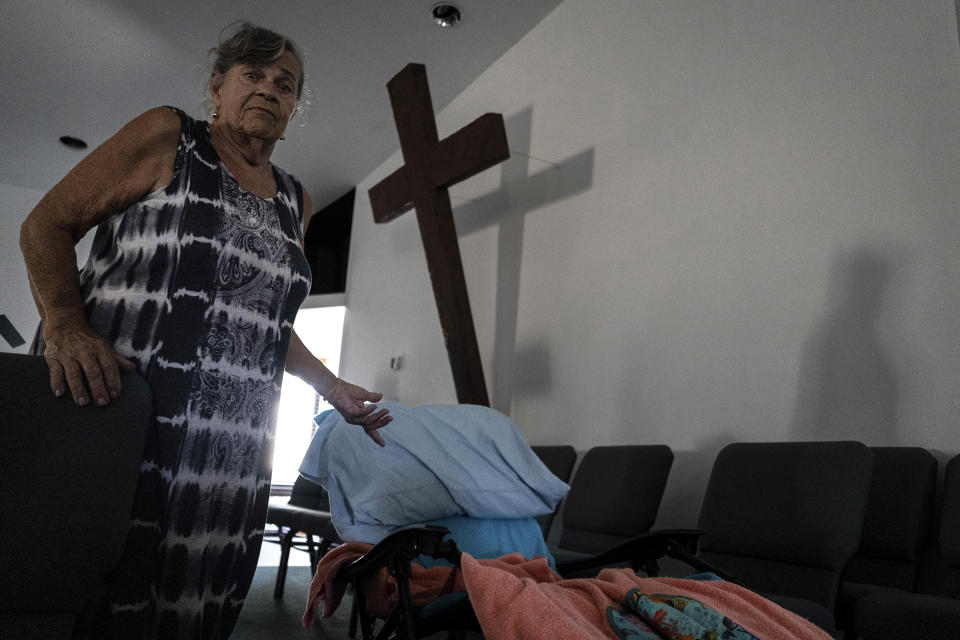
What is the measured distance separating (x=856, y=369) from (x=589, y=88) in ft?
6.80

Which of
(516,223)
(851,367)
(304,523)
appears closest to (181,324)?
(851,367)

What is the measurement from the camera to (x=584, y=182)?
3.59 metres

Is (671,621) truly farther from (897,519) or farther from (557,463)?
(557,463)

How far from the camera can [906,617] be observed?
1259 millimetres

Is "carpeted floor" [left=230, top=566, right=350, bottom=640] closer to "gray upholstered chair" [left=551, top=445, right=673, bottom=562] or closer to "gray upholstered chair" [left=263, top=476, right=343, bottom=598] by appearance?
"gray upholstered chair" [left=263, top=476, right=343, bottom=598]

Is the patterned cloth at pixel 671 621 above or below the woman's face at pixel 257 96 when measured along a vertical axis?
below

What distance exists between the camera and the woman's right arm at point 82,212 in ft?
2.94

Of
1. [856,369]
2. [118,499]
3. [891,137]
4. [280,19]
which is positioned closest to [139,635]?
[118,499]

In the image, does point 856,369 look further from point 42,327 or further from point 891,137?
point 42,327

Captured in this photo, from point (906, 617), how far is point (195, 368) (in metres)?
1.25

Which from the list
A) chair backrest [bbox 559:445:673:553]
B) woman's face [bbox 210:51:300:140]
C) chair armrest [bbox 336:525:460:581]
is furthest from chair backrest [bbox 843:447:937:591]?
woman's face [bbox 210:51:300:140]

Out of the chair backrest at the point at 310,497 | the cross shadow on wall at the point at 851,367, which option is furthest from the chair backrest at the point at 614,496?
the chair backrest at the point at 310,497

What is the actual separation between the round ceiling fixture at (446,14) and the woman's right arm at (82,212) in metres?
3.36

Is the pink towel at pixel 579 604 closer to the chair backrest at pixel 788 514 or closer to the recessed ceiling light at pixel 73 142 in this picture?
the chair backrest at pixel 788 514
